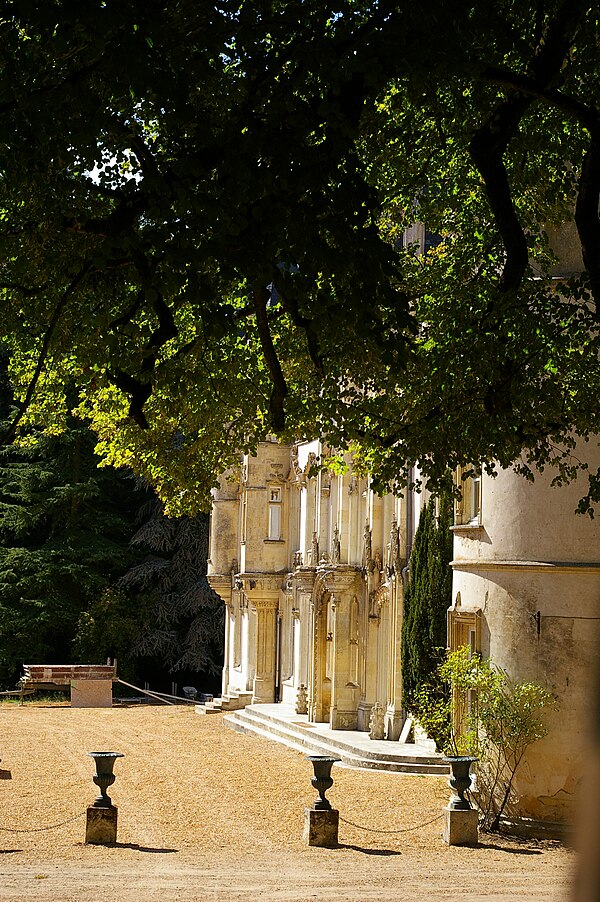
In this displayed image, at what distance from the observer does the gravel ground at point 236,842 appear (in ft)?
36.7

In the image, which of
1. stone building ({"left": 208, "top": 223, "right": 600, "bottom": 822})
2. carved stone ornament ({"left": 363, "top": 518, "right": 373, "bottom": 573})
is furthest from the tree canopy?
carved stone ornament ({"left": 363, "top": 518, "right": 373, "bottom": 573})

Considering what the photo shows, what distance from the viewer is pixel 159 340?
9.25 meters

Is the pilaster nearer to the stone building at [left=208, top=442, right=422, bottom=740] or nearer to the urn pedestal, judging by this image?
the stone building at [left=208, top=442, right=422, bottom=740]

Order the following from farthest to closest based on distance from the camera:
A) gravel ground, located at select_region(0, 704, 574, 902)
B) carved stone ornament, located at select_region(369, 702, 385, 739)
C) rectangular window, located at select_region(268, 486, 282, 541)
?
1. rectangular window, located at select_region(268, 486, 282, 541)
2. carved stone ornament, located at select_region(369, 702, 385, 739)
3. gravel ground, located at select_region(0, 704, 574, 902)

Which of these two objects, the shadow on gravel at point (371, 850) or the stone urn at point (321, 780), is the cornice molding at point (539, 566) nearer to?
the stone urn at point (321, 780)

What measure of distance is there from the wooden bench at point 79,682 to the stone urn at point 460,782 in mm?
24916

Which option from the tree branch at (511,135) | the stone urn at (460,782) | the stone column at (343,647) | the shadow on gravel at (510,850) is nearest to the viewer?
the tree branch at (511,135)

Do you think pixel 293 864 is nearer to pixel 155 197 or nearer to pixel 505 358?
pixel 505 358

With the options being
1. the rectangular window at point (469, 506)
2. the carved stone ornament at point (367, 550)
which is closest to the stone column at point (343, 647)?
the carved stone ornament at point (367, 550)

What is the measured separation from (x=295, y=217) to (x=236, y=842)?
9046 millimetres

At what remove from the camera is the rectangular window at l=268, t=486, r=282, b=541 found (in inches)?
1412

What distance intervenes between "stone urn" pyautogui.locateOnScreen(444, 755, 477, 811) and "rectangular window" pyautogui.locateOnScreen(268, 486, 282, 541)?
21.5 meters

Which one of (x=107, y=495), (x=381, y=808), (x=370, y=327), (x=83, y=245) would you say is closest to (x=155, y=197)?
(x=83, y=245)

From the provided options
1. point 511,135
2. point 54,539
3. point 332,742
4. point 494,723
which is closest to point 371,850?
point 494,723
